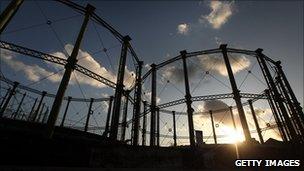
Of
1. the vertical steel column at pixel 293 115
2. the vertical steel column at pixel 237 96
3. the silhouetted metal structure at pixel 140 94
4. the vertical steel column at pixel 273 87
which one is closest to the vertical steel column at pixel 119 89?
the silhouetted metal structure at pixel 140 94

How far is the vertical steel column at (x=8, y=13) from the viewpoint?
8454 mm

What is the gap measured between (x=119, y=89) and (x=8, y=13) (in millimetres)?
7512

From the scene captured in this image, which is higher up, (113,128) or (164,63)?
(164,63)

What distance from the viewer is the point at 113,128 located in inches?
478

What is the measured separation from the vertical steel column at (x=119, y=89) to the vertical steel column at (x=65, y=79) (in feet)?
12.2

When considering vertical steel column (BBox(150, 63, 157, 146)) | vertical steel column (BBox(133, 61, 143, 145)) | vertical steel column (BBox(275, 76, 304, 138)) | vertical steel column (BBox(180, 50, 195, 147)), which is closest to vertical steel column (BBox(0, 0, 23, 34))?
vertical steel column (BBox(133, 61, 143, 145))

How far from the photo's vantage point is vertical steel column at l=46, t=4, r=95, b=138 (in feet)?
29.0

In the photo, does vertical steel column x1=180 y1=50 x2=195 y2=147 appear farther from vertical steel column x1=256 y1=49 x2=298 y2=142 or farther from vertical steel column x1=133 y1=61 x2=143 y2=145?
vertical steel column x1=256 y1=49 x2=298 y2=142

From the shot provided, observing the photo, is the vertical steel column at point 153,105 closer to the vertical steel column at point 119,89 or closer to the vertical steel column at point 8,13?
the vertical steel column at point 119,89

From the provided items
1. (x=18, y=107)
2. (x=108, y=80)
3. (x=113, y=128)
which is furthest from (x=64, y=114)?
(x=113, y=128)

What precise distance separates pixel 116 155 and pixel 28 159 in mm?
3725

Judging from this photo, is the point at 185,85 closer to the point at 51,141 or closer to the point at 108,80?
the point at 108,80

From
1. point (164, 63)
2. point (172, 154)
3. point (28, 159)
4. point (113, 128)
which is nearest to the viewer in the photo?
point (28, 159)

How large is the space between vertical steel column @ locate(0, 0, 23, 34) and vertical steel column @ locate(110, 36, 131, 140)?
725cm
